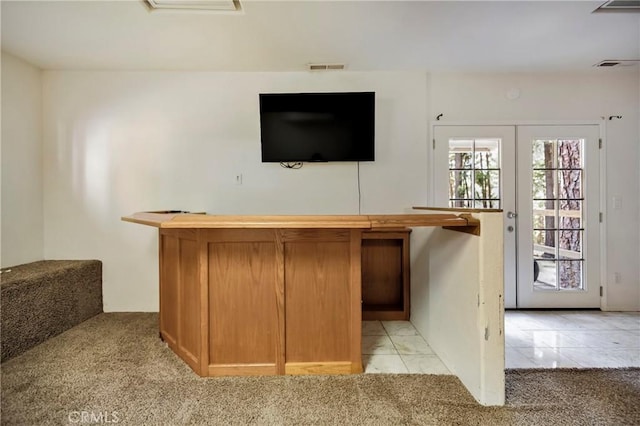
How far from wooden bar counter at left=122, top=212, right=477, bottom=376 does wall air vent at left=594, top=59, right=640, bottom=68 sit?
3.08 metres

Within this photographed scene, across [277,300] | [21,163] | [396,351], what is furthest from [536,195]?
[21,163]

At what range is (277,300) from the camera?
1711 mm

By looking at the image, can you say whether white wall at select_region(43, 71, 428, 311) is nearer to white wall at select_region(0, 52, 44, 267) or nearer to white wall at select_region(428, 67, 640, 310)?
white wall at select_region(0, 52, 44, 267)

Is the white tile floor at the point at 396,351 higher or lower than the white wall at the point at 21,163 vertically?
lower

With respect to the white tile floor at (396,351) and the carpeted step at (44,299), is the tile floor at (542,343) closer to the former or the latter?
the white tile floor at (396,351)

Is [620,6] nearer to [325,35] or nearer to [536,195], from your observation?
[536,195]

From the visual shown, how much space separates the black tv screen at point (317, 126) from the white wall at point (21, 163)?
85.9 inches

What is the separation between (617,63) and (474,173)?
1.64 metres

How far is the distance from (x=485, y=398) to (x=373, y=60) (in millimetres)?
2688

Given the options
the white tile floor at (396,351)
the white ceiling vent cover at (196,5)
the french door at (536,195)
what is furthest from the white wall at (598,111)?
the white tile floor at (396,351)

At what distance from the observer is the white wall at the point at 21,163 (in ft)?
8.16

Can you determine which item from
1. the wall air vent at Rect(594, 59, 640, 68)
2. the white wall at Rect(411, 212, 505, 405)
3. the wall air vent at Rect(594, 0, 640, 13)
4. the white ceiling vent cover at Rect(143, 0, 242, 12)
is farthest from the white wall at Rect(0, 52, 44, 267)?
the wall air vent at Rect(594, 59, 640, 68)

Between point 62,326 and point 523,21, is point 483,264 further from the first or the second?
point 62,326

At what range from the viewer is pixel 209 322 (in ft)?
5.64
